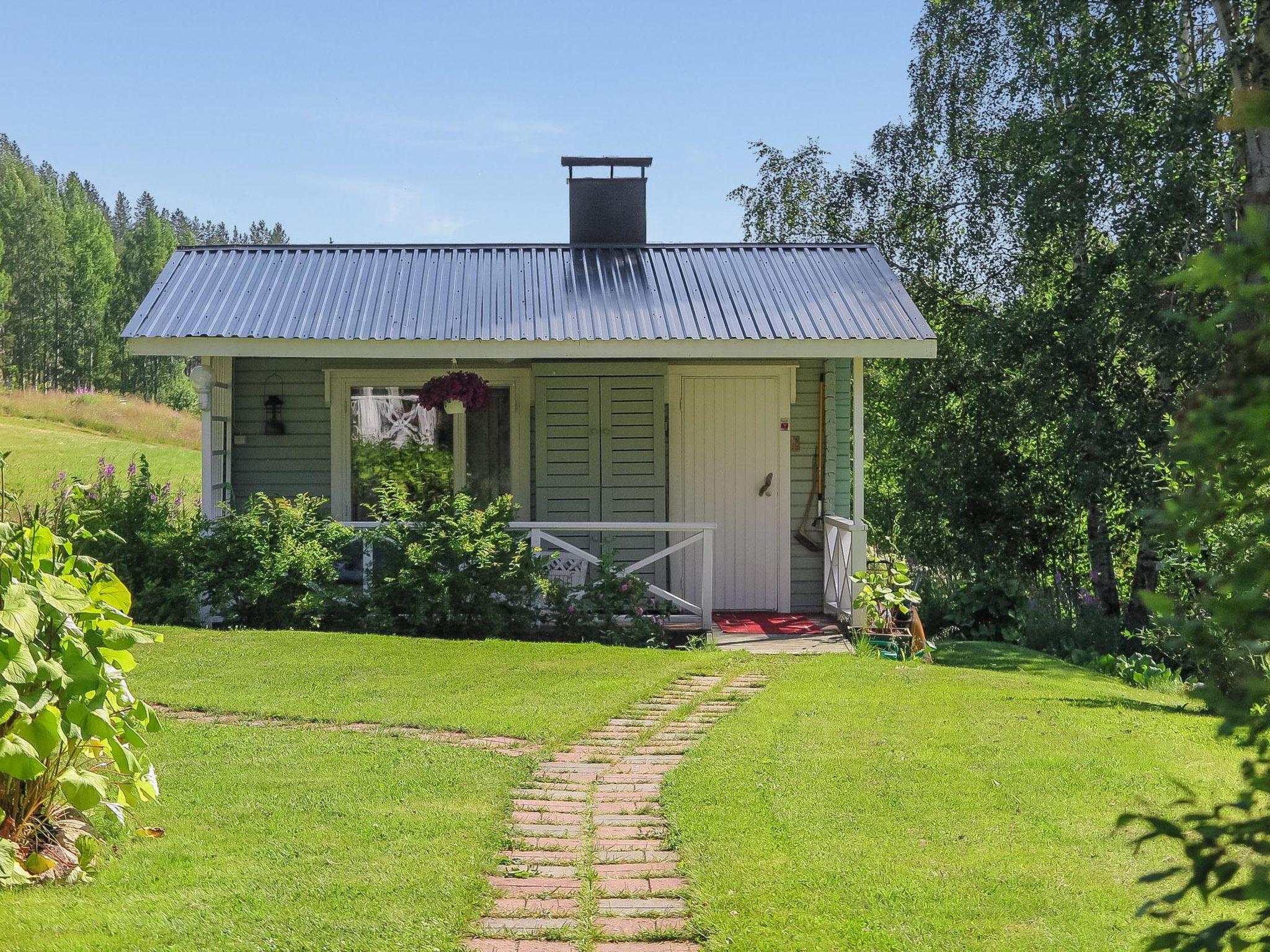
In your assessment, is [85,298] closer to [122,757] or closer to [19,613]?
[122,757]

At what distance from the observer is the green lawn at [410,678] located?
21.7 ft

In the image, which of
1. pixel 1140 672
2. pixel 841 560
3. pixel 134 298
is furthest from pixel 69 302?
pixel 1140 672

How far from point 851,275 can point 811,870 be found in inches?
321

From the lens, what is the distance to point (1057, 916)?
150 inches

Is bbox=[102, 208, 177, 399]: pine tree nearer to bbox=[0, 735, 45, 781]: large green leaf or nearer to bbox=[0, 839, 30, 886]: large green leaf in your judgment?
bbox=[0, 839, 30, 886]: large green leaf

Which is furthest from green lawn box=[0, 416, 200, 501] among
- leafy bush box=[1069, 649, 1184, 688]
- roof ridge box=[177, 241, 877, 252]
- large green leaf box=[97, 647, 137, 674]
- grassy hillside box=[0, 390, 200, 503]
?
Result: large green leaf box=[97, 647, 137, 674]

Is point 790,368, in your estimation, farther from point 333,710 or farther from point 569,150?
point 333,710

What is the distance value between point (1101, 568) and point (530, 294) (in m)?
7.62

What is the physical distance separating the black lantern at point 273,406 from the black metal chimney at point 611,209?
3.38 m

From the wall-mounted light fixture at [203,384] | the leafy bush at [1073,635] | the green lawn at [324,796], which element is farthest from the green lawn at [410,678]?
the leafy bush at [1073,635]

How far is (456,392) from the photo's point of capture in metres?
10.8

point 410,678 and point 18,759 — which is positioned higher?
point 18,759

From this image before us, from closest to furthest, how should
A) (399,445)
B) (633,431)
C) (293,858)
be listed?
(293,858) → (633,431) → (399,445)

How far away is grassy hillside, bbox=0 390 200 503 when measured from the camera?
88.7ft
